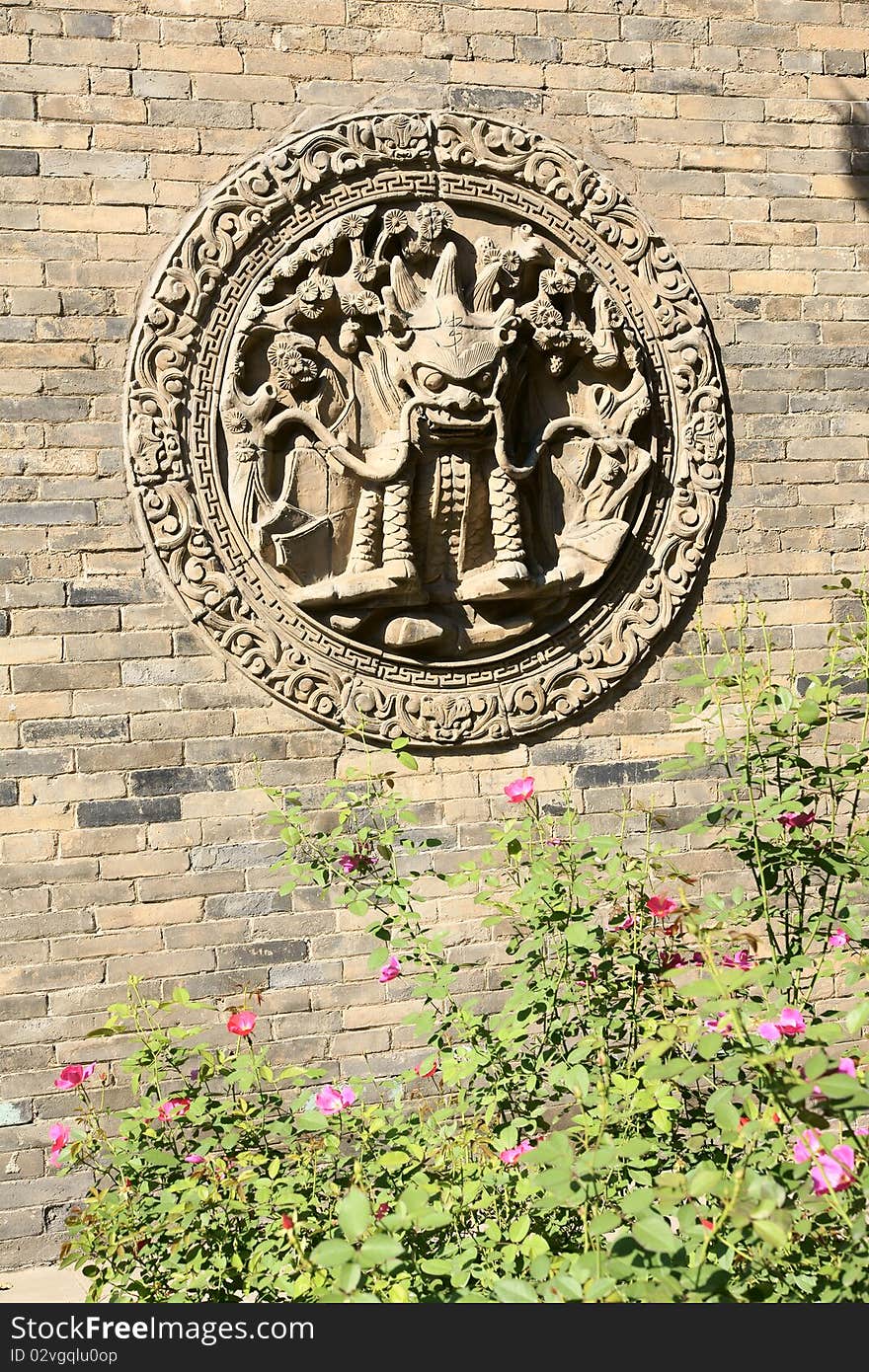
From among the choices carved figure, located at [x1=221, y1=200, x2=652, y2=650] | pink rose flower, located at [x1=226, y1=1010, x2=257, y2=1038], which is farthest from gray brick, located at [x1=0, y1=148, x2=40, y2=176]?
pink rose flower, located at [x1=226, y1=1010, x2=257, y2=1038]

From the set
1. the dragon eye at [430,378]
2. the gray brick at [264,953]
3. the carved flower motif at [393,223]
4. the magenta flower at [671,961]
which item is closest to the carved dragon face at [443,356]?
the dragon eye at [430,378]

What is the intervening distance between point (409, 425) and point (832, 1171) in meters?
2.58

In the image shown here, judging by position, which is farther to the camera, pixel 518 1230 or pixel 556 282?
pixel 556 282

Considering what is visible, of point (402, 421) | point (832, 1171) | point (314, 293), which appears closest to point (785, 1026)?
point (832, 1171)

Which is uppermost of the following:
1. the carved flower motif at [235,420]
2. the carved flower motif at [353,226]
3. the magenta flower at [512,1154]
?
the carved flower motif at [353,226]

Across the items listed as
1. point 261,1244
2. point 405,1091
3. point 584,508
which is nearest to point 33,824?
point 405,1091

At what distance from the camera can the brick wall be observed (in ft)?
11.1

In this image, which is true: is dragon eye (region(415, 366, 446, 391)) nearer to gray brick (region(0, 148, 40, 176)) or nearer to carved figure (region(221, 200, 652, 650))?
carved figure (region(221, 200, 652, 650))

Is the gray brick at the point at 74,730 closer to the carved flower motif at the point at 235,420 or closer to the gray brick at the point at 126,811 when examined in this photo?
the gray brick at the point at 126,811

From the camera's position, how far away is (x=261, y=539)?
3.50m

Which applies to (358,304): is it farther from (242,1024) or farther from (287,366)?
(242,1024)

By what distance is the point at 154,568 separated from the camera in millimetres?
3477

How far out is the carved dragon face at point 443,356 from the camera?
11.6 ft

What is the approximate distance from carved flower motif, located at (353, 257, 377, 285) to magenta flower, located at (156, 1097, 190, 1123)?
97.5 inches
